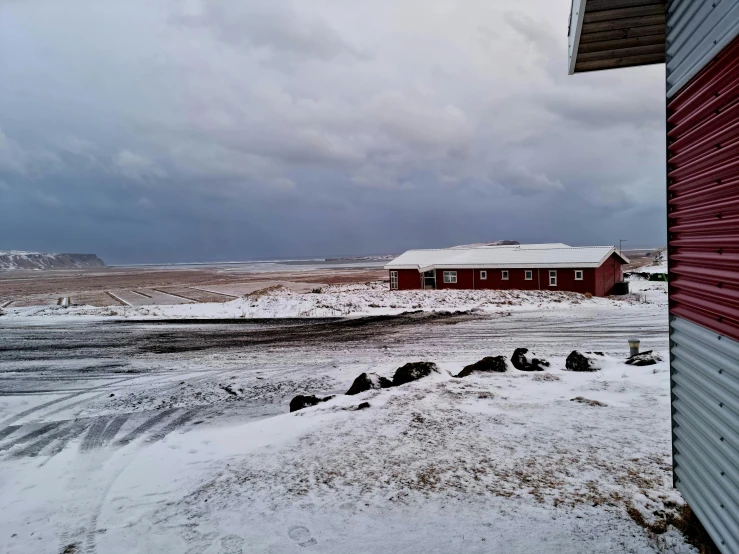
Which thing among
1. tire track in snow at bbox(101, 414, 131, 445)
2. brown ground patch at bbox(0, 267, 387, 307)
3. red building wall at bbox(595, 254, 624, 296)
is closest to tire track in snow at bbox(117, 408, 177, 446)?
tire track in snow at bbox(101, 414, 131, 445)

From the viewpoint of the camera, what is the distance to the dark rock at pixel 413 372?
10.0 m

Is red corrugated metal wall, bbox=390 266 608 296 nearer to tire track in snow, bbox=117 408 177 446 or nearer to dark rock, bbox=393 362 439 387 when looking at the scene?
dark rock, bbox=393 362 439 387

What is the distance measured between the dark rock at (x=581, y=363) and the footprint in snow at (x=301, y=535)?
834cm

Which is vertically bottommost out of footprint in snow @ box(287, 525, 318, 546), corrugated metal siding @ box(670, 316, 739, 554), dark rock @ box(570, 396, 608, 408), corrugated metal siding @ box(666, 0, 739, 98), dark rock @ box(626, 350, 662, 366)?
dark rock @ box(626, 350, 662, 366)

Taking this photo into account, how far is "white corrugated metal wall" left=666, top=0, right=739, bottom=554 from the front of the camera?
2.97m

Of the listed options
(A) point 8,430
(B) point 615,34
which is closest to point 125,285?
(A) point 8,430

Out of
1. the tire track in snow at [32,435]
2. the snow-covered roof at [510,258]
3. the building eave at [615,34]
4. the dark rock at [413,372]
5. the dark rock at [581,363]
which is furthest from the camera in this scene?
the snow-covered roof at [510,258]

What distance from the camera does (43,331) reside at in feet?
73.0

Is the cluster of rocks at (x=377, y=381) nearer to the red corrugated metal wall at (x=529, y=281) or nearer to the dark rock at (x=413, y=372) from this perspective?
the dark rock at (x=413, y=372)

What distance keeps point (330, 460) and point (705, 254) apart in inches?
185

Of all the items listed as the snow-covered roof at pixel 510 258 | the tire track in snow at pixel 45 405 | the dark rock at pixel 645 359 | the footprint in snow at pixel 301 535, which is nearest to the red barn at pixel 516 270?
the snow-covered roof at pixel 510 258

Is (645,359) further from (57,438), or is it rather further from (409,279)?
(409,279)

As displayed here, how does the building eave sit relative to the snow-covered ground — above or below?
above

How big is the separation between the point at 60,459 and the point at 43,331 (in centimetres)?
1861
